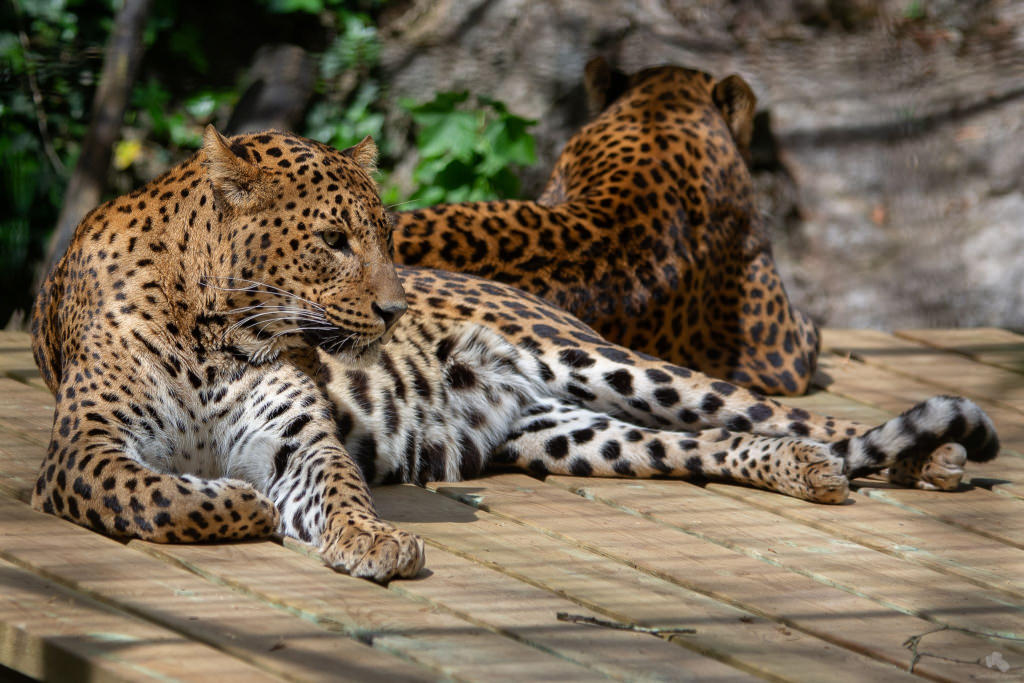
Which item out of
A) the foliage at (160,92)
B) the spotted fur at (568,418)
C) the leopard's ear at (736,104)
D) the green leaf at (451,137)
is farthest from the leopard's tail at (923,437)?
the foliage at (160,92)

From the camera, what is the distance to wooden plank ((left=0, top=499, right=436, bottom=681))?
9.19 ft

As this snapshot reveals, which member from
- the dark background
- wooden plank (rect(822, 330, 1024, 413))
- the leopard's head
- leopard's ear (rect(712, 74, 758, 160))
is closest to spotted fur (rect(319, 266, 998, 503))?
the leopard's head

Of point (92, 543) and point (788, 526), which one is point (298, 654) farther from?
point (788, 526)

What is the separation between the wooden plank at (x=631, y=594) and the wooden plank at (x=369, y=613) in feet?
0.65

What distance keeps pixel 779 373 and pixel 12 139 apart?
5.46 metres

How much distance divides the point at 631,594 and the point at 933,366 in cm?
368

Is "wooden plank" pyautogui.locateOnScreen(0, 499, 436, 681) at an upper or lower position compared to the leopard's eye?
lower

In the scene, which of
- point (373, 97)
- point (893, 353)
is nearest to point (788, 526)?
point (893, 353)

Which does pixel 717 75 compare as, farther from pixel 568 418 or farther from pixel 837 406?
pixel 568 418

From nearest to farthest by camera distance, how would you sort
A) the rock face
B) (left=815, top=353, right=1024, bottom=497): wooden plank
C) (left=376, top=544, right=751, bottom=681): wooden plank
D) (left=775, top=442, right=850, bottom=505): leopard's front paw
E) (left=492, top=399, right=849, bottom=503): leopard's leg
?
(left=376, top=544, right=751, bottom=681): wooden plank → (left=775, top=442, right=850, bottom=505): leopard's front paw → (left=492, top=399, right=849, bottom=503): leopard's leg → (left=815, top=353, right=1024, bottom=497): wooden plank → the rock face

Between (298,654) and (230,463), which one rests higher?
(230,463)

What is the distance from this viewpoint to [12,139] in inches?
352

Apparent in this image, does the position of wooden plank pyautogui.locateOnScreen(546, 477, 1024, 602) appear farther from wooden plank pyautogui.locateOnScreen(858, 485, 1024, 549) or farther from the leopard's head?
the leopard's head

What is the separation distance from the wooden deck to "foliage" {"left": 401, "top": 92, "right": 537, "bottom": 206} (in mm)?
3369
